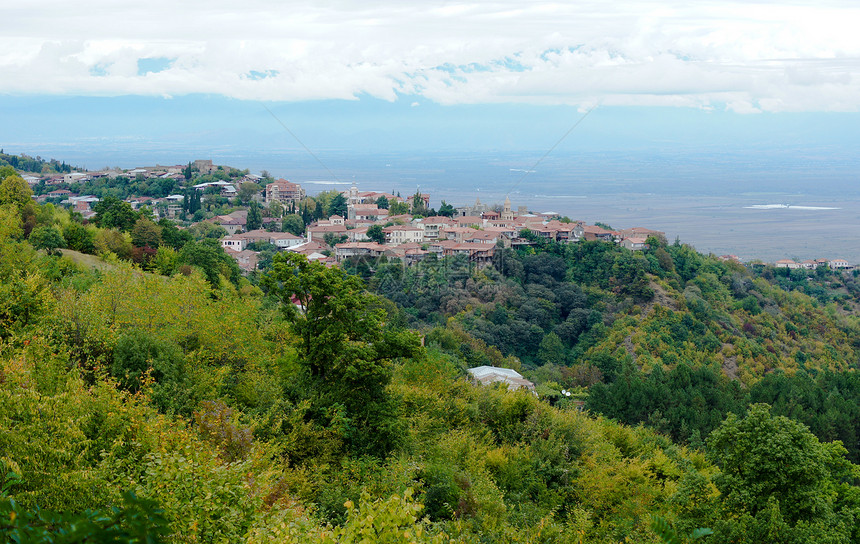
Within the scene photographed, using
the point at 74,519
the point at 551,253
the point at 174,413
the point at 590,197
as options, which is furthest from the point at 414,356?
the point at 590,197

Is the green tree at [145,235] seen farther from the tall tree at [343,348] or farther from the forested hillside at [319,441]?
Result: the tall tree at [343,348]

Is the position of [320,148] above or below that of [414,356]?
above

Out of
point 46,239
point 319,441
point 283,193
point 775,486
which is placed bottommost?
point 319,441

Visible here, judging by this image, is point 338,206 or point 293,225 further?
point 338,206

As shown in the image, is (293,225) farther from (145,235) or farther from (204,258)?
(204,258)

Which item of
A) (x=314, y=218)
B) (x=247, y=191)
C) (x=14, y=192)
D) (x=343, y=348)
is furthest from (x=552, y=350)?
(x=247, y=191)

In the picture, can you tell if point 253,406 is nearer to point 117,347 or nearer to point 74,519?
point 117,347

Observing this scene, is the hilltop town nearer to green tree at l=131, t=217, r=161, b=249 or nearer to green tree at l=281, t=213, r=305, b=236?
green tree at l=281, t=213, r=305, b=236
